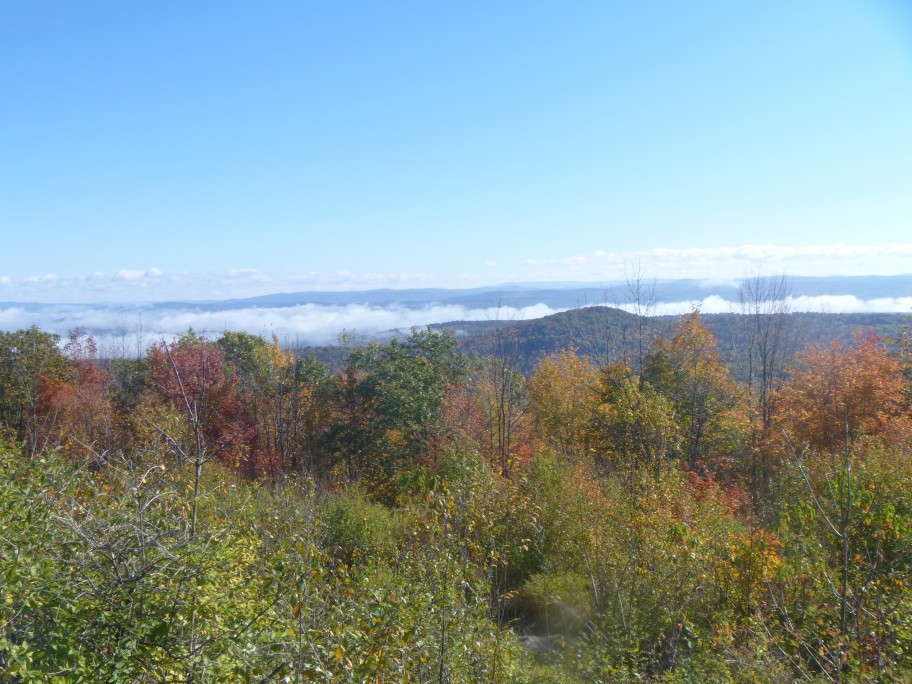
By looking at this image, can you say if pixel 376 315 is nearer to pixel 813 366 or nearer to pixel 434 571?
pixel 813 366

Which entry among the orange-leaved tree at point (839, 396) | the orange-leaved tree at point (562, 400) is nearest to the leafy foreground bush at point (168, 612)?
the orange-leaved tree at point (562, 400)

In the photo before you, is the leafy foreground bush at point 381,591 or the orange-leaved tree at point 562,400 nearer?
the leafy foreground bush at point 381,591

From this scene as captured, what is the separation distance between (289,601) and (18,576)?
189cm

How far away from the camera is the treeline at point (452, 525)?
363 cm

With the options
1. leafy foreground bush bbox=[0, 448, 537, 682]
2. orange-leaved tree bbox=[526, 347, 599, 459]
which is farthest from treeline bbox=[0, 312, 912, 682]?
orange-leaved tree bbox=[526, 347, 599, 459]

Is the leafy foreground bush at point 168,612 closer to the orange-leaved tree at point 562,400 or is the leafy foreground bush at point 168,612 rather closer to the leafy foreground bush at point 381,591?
the leafy foreground bush at point 381,591

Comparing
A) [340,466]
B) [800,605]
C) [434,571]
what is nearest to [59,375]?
[340,466]

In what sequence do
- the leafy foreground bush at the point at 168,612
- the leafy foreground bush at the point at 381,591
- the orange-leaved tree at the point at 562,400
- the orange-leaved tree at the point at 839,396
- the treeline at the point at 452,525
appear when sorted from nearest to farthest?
the leafy foreground bush at the point at 168,612 < the leafy foreground bush at the point at 381,591 < the treeline at the point at 452,525 < the orange-leaved tree at the point at 839,396 < the orange-leaved tree at the point at 562,400

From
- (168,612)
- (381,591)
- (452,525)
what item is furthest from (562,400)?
(168,612)

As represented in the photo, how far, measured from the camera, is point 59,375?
27.5 meters

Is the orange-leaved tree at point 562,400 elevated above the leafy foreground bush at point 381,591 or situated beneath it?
situated beneath

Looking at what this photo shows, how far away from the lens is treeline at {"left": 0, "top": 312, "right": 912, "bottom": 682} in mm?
3629

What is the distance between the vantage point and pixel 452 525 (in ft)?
23.4

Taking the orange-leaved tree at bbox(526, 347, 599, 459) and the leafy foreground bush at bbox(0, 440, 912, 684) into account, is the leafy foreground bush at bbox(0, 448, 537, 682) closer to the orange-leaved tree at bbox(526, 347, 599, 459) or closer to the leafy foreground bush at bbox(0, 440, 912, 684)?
the leafy foreground bush at bbox(0, 440, 912, 684)
